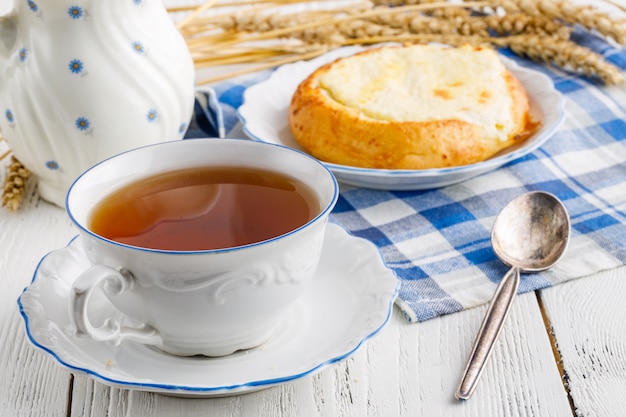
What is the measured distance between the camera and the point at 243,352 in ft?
3.37

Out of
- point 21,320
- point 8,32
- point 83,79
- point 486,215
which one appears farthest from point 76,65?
point 486,215

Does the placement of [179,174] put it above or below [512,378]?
above

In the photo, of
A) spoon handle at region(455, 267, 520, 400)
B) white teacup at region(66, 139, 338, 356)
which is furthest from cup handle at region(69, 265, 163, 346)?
spoon handle at region(455, 267, 520, 400)

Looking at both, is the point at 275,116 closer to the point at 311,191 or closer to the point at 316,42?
the point at 316,42

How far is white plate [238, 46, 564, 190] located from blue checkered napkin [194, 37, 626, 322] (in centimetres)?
5

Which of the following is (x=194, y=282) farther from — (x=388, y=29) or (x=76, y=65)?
(x=388, y=29)

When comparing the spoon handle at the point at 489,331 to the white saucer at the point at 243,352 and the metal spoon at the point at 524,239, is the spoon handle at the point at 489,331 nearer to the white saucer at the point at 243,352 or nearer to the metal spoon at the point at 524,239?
the metal spoon at the point at 524,239

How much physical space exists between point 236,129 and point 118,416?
3.02 feet

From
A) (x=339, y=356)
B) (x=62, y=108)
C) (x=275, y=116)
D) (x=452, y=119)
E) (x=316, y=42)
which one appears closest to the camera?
(x=339, y=356)

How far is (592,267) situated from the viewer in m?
1.29

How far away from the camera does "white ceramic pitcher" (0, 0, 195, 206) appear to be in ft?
4.53

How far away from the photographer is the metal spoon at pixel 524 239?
1.20 meters

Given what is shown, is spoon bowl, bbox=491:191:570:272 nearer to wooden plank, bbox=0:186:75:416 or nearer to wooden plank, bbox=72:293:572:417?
wooden plank, bbox=72:293:572:417

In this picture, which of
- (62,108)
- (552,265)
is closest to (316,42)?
(62,108)
